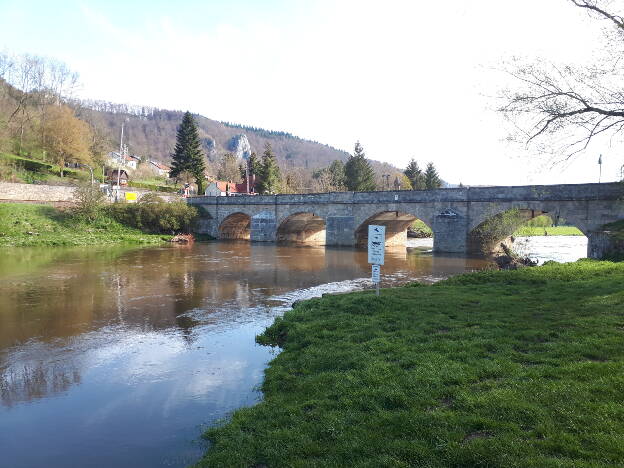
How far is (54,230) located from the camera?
118ft

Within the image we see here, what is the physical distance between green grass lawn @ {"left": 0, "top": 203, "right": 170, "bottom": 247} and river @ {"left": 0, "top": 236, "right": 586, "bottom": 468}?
13.8 meters

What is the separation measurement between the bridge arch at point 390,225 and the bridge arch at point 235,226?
13395mm

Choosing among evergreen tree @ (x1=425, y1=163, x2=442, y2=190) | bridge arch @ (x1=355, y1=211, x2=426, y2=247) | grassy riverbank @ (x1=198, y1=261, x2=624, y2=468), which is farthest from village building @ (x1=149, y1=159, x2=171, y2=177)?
grassy riverbank @ (x1=198, y1=261, x2=624, y2=468)

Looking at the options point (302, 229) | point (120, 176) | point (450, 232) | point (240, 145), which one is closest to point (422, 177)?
point (302, 229)

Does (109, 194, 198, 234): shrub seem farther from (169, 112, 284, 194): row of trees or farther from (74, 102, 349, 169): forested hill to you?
(74, 102, 349, 169): forested hill

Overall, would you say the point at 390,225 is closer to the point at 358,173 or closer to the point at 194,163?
the point at 358,173

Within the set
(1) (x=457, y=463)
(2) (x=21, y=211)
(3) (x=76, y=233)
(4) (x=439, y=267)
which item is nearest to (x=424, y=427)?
(1) (x=457, y=463)

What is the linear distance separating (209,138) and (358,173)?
101m

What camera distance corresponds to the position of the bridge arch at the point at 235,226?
45094 mm

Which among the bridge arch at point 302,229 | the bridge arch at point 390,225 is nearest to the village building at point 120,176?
the bridge arch at point 302,229

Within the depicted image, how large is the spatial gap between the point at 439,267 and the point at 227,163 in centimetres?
7056

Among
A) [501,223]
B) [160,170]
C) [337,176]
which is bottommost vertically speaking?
[501,223]

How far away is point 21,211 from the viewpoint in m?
36.6

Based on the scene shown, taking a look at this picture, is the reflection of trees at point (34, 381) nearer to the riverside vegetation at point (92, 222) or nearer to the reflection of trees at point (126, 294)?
the reflection of trees at point (126, 294)
